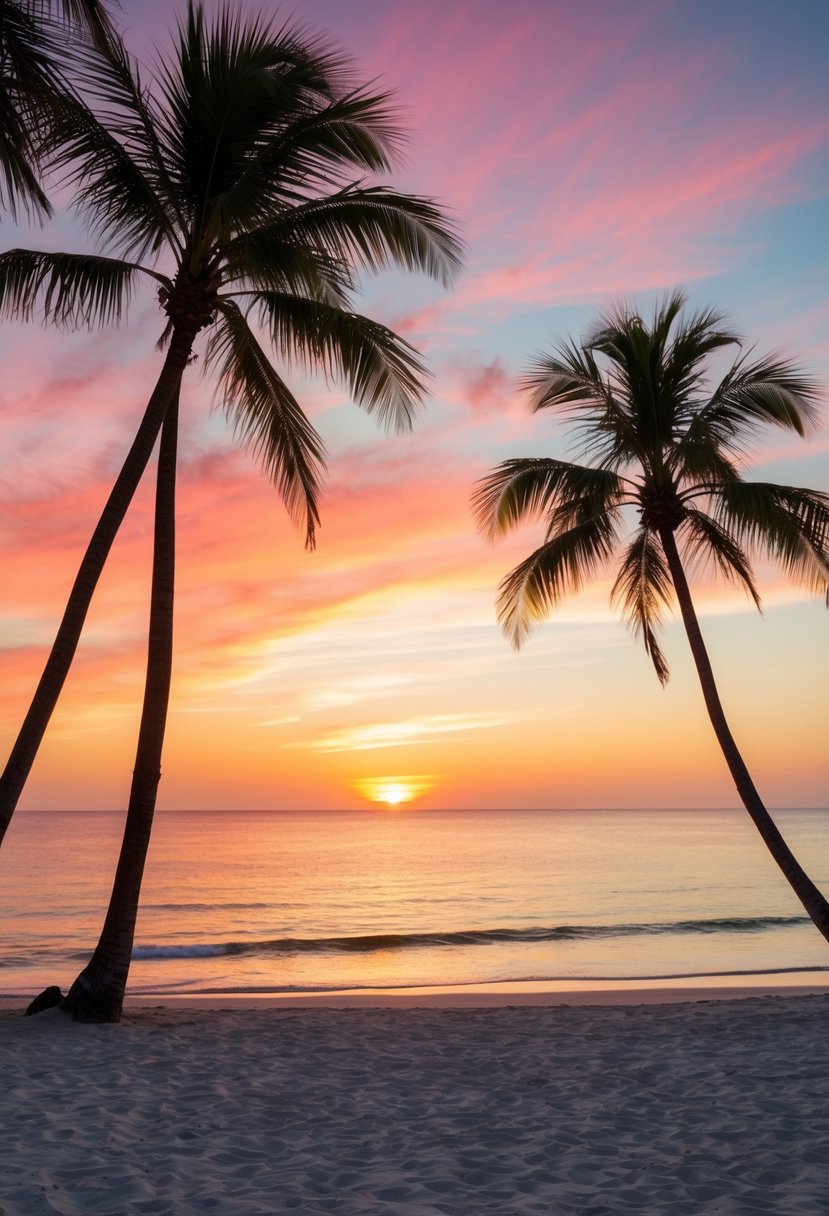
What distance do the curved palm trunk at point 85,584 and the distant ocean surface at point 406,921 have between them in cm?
959

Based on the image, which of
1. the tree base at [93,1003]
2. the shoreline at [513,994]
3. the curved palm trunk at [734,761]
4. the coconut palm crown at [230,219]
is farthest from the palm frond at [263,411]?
the shoreline at [513,994]

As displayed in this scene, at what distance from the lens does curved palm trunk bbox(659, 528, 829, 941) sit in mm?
10742

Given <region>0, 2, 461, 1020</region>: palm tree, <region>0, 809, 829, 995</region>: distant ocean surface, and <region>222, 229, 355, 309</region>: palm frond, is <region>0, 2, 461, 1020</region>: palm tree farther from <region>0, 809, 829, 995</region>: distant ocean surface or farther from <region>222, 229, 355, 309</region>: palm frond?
<region>0, 809, 829, 995</region>: distant ocean surface

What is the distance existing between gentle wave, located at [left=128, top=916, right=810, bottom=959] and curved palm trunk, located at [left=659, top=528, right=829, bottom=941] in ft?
45.0

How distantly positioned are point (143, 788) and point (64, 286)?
5.03 metres

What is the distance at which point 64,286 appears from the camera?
9250mm

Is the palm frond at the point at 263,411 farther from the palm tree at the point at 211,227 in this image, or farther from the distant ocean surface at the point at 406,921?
the distant ocean surface at the point at 406,921

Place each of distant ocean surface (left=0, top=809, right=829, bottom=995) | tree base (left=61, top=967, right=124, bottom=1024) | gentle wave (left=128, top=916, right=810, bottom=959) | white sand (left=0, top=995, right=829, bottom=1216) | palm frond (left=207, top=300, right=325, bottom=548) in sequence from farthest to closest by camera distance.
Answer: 1. gentle wave (left=128, top=916, right=810, bottom=959)
2. distant ocean surface (left=0, top=809, right=829, bottom=995)
3. palm frond (left=207, top=300, right=325, bottom=548)
4. tree base (left=61, top=967, right=124, bottom=1024)
5. white sand (left=0, top=995, right=829, bottom=1216)

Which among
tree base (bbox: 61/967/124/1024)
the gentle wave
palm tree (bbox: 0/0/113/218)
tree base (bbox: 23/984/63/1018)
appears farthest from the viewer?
the gentle wave

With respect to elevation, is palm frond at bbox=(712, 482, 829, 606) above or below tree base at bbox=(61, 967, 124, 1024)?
above

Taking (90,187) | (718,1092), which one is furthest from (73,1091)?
(90,187)

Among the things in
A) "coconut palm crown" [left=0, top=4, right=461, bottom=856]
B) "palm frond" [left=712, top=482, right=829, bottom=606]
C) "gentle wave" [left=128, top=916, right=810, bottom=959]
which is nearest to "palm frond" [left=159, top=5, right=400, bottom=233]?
"coconut palm crown" [left=0, top=4, right=461, bottom=856]

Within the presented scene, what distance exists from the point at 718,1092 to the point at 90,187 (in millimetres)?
9517

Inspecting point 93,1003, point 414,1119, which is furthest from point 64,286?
point 414,1119
